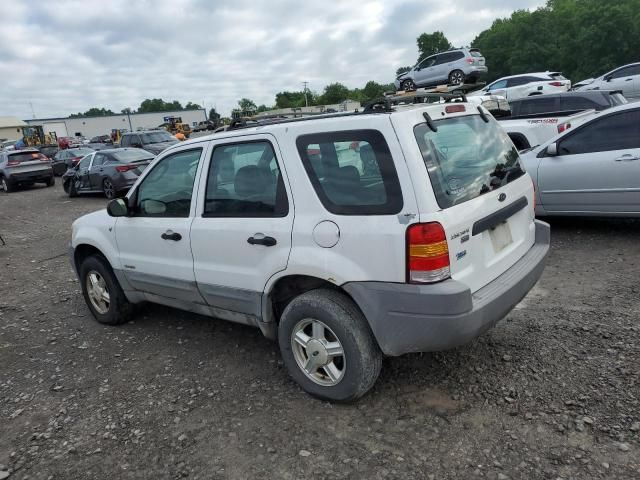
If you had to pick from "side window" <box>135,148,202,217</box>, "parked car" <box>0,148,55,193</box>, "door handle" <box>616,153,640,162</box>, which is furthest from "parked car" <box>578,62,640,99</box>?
"parked car" <box>0,148,55,193</box>

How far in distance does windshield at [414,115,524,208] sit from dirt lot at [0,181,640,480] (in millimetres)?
1287

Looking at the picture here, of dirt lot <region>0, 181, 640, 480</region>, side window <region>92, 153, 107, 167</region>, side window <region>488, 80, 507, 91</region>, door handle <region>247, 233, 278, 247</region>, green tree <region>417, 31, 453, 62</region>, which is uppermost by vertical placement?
green tree <region>417, 31, 453, 62</region>

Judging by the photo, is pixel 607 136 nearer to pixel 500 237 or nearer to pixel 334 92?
pixel 500 237

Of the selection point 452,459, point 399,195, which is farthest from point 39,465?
point 399,195

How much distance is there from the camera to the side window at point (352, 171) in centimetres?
276

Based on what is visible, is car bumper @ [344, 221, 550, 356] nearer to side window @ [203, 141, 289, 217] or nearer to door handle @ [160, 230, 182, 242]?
side window @ [203, 141, 289, 217]

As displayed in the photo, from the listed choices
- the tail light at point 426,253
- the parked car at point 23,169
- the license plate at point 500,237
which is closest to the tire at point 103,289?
the tail light at point 426,253

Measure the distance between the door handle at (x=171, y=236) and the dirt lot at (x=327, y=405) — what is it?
1.02 metres

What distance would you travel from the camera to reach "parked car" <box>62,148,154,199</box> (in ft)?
45.7

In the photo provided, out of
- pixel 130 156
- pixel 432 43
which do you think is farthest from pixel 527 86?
pixel 432 43

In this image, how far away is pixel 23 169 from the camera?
19.7 meters

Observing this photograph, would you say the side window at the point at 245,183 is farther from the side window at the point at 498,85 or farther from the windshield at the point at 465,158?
the side window at the point at 498,85

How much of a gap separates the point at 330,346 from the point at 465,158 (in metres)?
1.44

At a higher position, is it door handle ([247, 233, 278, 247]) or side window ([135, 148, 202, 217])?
side window ([135, 148, 202, 217])
